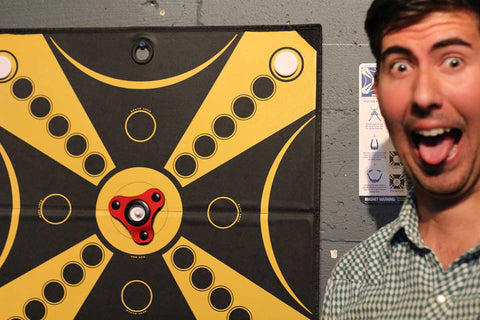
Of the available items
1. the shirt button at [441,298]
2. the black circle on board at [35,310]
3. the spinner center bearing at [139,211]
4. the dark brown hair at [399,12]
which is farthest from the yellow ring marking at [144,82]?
the shirt button at [441,298]

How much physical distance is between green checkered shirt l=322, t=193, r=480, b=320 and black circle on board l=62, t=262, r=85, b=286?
66 cm

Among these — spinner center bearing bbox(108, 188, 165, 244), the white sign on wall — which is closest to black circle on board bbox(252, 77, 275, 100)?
the white sign on wall

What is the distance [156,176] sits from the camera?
1.49 metres

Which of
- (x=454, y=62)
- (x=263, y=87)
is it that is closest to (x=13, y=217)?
(x=263, y=87)

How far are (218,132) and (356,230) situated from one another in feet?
1.40

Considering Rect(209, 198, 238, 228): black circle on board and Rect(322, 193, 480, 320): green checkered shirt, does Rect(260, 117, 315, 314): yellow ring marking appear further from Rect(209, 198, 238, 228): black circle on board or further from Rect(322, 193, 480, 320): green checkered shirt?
Rect(322, 193, 480, 320): green checkered shirt

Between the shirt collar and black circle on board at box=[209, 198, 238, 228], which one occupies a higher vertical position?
black circle on board at box=[209, 198, 238, 228]

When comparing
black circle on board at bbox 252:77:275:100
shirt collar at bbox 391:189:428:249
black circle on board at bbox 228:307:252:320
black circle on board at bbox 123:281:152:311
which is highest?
black circle on board at bbox 252:77:275:100

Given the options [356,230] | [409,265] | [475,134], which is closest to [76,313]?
[356,230]

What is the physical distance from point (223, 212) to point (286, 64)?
407mm

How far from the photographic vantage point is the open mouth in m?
1.01

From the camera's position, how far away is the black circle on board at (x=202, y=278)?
1460mm

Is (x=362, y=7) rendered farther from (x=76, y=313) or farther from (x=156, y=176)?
(x=76, y=313)

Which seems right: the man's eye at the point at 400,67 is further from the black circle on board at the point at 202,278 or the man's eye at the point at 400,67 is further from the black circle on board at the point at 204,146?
the black circle on board at the point at 202,278
